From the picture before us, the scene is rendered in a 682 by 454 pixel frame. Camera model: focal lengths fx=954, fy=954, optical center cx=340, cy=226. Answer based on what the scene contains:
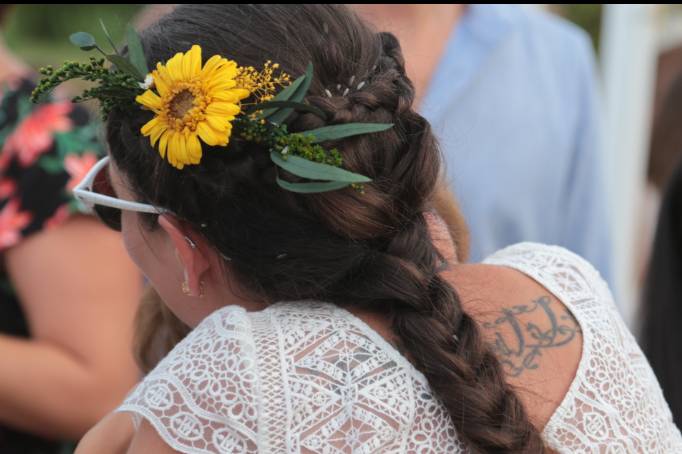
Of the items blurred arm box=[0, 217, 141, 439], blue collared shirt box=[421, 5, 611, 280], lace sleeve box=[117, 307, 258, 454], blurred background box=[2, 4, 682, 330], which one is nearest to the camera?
lace sleeve box=[117, 307, 258, 454]

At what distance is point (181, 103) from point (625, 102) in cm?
336

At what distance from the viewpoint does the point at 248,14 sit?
1467 mm

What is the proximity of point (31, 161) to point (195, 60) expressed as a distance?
93 centimetres

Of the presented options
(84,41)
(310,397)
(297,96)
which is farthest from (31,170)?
(310,397)

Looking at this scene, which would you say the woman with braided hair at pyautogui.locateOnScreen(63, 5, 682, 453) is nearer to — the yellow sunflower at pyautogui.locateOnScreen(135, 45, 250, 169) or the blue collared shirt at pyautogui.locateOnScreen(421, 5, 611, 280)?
the yellow sunflower at pyautogui.locateOnScreen(135, 45, 250, 169)

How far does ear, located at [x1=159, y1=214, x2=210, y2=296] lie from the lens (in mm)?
1397

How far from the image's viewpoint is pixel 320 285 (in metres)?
1.36

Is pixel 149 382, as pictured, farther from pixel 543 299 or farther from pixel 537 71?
pixel 537 71

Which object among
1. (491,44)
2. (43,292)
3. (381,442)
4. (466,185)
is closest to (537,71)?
(491,44)

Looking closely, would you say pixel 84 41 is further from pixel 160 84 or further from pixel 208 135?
pixel 208 135

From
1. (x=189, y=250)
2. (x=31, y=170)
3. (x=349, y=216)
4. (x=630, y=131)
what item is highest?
(x=349, y=216)

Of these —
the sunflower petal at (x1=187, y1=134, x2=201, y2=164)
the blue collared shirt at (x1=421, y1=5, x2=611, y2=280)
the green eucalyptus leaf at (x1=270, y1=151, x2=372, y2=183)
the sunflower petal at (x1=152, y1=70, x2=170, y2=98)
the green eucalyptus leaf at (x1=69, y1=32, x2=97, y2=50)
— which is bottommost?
the blue collared shirt at (x1=421, y1=5, x2=611, y2=280)

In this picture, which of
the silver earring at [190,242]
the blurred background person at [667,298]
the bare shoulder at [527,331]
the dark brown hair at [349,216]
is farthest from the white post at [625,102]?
the silver earring at [190,242]

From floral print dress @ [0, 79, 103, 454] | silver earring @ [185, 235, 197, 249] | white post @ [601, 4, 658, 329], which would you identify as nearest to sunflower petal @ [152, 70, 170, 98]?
silver earring @ [185, 235, 197, 249]
